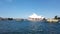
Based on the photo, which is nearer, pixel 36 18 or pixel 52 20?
pixel 52 20

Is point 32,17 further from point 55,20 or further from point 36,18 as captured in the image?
point 55,20

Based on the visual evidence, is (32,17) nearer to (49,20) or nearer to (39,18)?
(39,18)

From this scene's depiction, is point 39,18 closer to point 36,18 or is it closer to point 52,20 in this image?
point 36,18

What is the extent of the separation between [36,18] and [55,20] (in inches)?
3329

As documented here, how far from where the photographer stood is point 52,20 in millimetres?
110938

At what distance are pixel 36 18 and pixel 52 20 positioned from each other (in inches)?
3273

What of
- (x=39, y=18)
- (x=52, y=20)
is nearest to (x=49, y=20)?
(x=52, y=20)

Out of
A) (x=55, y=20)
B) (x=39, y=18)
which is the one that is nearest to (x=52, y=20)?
(x=55, y=20)

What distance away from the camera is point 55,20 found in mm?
109750

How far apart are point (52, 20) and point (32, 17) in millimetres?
84603

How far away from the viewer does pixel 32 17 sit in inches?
7653

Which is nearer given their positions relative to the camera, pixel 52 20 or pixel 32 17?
pixel 52 20

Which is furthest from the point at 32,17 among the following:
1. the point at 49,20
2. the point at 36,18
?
the point at 49,20

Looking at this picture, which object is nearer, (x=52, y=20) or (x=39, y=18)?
(x=52, y=20)
